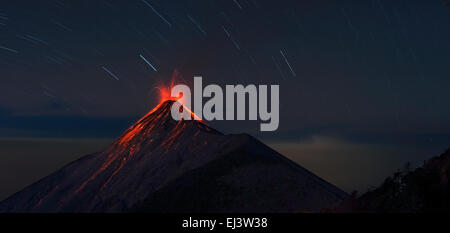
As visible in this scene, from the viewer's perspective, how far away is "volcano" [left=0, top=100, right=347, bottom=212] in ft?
164

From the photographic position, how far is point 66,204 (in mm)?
68562

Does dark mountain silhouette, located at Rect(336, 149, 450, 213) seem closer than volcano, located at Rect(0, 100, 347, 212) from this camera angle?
Yes

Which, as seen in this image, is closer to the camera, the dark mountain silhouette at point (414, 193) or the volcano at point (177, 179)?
the dark mountain silhouette at point (414, 193)

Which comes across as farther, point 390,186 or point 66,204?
point 66,204

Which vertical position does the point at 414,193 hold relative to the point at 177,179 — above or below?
below

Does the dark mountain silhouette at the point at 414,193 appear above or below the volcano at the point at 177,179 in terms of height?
below

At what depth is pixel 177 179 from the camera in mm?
59188

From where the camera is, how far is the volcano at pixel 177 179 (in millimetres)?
50031

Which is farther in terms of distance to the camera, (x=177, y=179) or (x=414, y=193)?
(x=177, y=179)

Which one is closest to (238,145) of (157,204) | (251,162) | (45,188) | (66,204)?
(251,162)

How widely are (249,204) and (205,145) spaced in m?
24.4

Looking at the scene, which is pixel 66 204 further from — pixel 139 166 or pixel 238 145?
pixel 238 145
